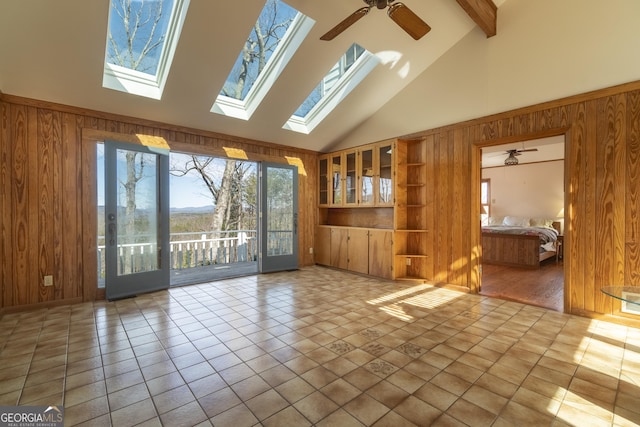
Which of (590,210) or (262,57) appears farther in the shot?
(262,57)

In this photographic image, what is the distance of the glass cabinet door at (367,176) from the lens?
17.1ft

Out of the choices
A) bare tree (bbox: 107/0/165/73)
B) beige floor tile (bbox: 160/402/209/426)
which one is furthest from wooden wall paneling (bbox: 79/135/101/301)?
beige floor tile (bbox: 160/402/209/426)

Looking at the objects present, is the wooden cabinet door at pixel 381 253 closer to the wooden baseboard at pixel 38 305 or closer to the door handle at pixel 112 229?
the door handle at pixel 112 229

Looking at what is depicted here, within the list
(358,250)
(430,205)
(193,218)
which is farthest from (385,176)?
(193,218)

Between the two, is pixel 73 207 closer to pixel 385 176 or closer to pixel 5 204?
pixel 5 204

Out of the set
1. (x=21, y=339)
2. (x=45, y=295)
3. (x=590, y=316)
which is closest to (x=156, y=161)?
(x=45, y=295)

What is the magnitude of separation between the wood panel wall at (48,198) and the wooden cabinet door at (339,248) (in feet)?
12.5

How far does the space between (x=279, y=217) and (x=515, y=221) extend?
7.13 m

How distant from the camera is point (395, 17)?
260cm

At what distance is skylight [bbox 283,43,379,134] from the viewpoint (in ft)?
14.0

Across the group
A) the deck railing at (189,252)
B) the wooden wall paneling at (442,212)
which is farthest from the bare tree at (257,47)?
the wooden wall paneling at (442,212)

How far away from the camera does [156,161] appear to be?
4.30m

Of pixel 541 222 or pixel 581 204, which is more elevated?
pixel 581 204

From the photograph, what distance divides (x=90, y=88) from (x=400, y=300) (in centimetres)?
472
